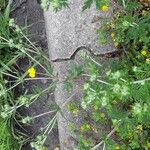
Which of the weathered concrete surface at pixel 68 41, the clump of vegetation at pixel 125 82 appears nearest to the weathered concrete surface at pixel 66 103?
the weathered concrete surface at pixel 68 41

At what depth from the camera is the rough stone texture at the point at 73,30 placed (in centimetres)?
258

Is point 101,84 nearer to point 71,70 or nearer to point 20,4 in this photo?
point 71,70

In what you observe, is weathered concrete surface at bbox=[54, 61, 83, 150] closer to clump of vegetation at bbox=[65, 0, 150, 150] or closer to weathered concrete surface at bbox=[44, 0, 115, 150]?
weathered concrete surface at bbox=[44, 0, 115, 150]

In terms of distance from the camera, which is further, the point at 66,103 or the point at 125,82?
the point at 66,103

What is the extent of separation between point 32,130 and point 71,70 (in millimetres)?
710

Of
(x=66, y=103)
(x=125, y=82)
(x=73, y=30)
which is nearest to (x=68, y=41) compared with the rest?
(x=73, y=30)

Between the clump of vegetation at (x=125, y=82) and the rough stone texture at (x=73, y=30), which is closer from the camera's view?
the clump of vegetation at (x=125, y=82)

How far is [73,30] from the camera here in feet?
8.68

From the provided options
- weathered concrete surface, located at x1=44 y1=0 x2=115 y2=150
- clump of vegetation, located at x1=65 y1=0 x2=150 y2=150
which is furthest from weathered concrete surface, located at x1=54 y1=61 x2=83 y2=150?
clump of vegetation, located at x1=65 y1=0 x2=150 y2=150

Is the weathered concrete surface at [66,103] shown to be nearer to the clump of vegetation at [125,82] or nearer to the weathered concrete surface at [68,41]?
the weathered concrete surface at [68,41]

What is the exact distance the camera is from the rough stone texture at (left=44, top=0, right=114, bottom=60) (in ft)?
8.48

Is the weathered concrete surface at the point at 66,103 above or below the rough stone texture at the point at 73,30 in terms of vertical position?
below

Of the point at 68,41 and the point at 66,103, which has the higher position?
the point at 68,41

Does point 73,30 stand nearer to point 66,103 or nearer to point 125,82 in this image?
point 66,103
